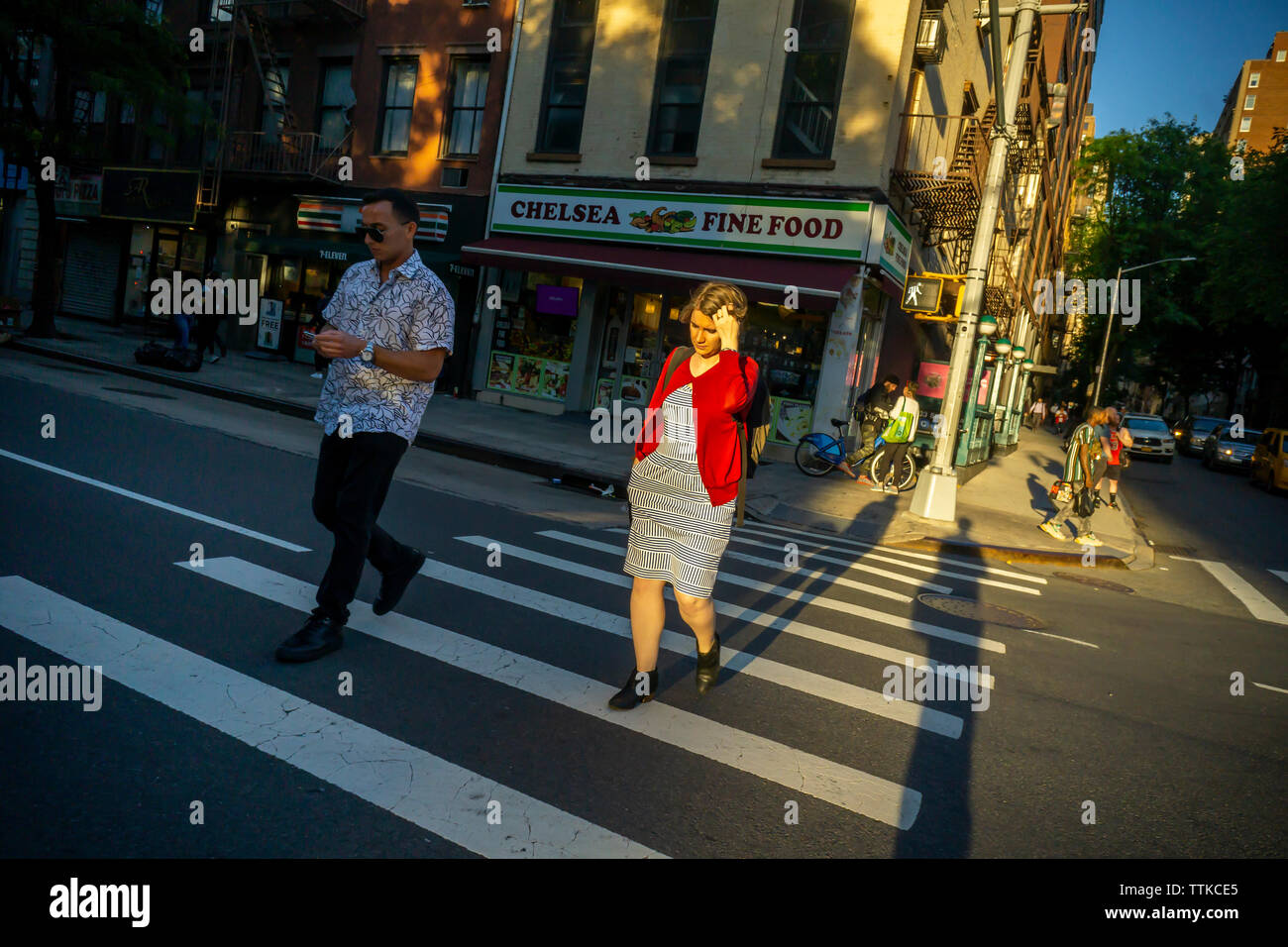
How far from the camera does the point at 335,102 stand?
73.9 feet

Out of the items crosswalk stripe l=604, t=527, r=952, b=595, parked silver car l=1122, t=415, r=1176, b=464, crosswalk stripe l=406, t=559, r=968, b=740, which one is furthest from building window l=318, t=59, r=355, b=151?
parked silver car l=1122, t=415, r=1176, b=464

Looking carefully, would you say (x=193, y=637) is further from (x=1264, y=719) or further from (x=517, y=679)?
(x=1264, y=719)

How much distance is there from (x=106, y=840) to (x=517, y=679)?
204 centimetres

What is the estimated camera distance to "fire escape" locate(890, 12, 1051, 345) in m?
17.1

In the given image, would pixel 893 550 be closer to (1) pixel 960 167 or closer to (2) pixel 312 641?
(2) pixel 312 641

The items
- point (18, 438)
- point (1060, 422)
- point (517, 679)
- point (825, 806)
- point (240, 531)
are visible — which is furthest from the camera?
point (1060, 422)

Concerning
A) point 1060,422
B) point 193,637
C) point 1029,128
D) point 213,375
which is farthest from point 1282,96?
point 193,637

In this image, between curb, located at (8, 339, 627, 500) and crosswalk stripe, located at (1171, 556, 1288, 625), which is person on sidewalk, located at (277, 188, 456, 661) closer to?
curb, located at (8, 339, 627, 500)

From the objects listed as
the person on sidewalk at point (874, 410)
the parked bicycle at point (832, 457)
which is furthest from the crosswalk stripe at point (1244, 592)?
the person on sidewalk at point (874, 410)

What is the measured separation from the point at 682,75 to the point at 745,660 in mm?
15856

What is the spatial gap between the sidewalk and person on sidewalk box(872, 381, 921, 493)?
38cm

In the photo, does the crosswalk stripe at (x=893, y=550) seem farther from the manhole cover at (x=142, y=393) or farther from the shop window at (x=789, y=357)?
the manhole cover at (x=142, y=393)

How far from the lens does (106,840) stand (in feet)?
8.71

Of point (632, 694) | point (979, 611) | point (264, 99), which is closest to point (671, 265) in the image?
point (979, 611)
